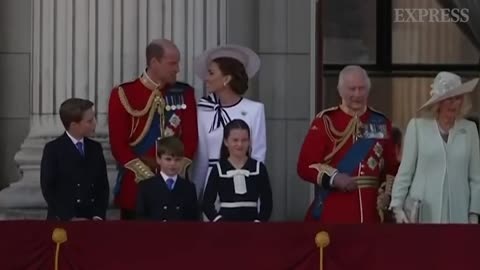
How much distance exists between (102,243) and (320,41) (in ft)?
13.3

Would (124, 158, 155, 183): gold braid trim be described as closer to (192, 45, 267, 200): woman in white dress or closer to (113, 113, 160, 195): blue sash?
(113, 113, 160, 195): blue sash

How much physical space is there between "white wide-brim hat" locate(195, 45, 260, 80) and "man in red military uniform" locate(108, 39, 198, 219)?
0.36 m

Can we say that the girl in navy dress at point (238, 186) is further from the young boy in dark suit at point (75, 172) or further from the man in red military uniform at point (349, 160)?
the young boy in dark suit at point (75, 172)

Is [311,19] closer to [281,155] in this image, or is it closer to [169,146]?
[281,155]

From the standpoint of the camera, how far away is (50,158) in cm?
940

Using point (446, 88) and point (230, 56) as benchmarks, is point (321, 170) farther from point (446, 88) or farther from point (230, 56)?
point (230, 56)

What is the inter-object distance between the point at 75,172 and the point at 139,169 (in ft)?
1.36

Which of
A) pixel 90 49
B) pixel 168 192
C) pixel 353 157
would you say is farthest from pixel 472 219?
pixel 90 49

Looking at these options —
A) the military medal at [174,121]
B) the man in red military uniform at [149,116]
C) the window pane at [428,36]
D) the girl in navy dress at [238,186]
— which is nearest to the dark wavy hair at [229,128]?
the girl in navy dress at [238,186]

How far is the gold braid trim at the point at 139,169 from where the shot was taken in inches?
372

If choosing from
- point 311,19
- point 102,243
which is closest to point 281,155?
point 311,19

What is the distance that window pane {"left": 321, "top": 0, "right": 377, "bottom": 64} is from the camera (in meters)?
12.5

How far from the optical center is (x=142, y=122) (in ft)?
31.9

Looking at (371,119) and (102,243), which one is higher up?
(371,119)
